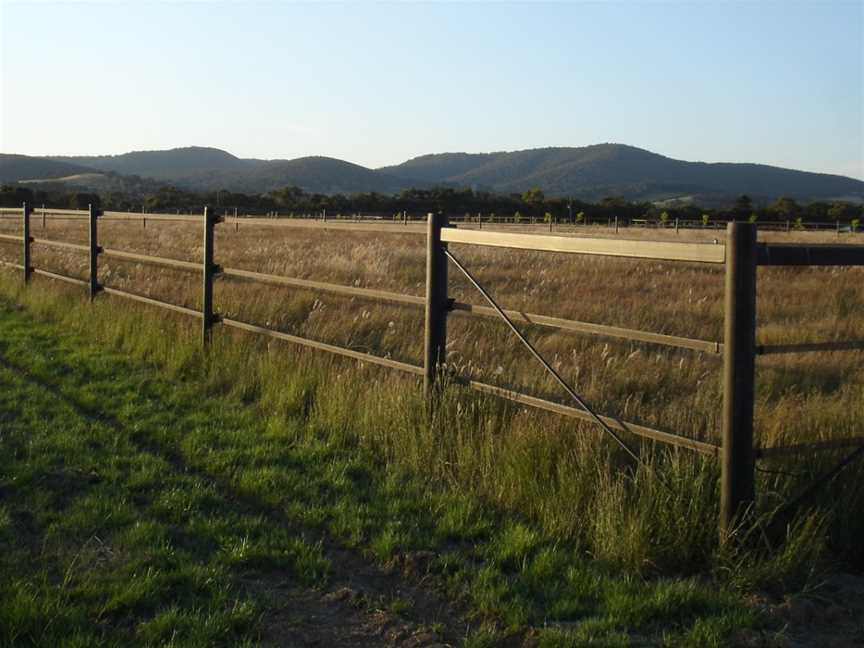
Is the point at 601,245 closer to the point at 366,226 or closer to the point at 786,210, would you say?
the point at 366,226

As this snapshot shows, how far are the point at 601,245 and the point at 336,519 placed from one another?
2.02 m

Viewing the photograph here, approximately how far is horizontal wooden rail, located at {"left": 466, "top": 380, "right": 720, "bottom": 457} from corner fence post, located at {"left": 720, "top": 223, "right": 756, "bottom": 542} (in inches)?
5.8

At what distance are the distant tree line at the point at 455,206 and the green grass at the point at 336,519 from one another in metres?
63.4

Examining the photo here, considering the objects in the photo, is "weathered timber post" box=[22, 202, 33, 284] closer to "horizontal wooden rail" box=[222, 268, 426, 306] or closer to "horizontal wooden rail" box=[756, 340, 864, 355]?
"horizontal wooden rail" box=[222, 268, 426, 306]

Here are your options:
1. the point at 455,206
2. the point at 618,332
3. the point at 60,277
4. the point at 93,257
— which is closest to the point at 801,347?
the point at 618,332

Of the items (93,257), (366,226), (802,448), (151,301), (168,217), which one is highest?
(168,217)

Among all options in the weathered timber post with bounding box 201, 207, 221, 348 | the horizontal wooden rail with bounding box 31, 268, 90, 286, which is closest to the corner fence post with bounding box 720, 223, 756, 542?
the weathered timber post with bounding box 201, 207, 221, 348

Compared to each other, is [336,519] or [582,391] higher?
[582,391]

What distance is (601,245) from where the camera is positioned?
5180mm

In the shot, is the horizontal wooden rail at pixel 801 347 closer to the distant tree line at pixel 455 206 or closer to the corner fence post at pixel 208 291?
the corner fence post at pixel 208 291

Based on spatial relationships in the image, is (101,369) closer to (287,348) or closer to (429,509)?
(287,348)

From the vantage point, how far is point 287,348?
866 cm

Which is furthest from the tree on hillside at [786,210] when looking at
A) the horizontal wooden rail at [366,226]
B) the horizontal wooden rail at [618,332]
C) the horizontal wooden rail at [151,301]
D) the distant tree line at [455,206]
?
the horizontal wooden rail at [618,332]

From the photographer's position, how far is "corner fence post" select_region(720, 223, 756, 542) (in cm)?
438
